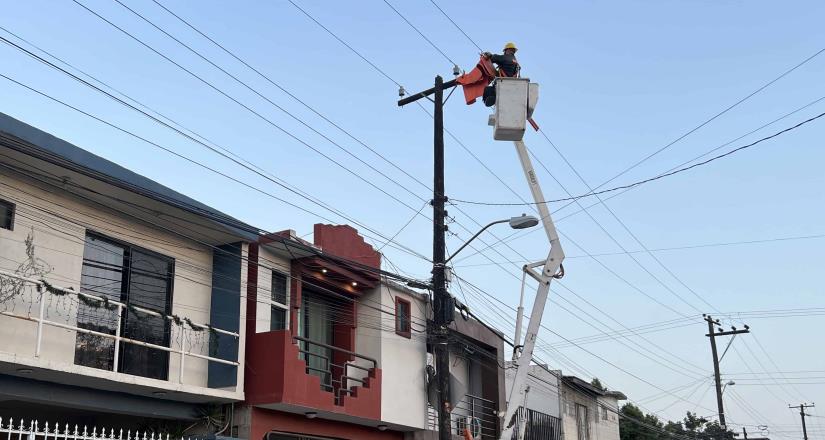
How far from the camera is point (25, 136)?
14.1m

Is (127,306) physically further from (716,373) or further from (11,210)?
(716,373)

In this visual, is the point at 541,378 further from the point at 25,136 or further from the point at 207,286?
the point at 25,136

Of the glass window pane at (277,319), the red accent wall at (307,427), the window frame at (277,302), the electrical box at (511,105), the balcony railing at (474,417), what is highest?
the electrical box at (511,105)

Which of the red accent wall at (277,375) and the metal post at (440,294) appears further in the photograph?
the red accent wall at (277,375)

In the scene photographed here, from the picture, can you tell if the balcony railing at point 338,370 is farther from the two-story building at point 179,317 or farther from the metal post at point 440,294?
the metal post at point 440,294

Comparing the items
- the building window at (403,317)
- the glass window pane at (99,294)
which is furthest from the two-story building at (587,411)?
the glass window pane at (99,294)

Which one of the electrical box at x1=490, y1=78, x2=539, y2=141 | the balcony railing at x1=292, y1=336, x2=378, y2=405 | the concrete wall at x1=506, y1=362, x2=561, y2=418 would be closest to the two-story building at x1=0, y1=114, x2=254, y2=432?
the balcony railing at x1=292, y1=336, x2=378, y2=405

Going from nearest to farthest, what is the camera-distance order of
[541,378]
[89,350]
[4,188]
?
[4,188]
[89,350]
[541,378]

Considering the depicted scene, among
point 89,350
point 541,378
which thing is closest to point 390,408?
point 89,350

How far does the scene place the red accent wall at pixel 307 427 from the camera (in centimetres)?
1781

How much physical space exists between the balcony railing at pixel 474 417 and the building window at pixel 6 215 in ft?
40.7

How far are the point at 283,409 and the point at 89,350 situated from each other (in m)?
4.28

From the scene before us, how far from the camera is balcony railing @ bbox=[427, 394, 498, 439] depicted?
25312 millimetres

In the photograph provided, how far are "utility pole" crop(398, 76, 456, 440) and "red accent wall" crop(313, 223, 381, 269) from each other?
373 centimetres
